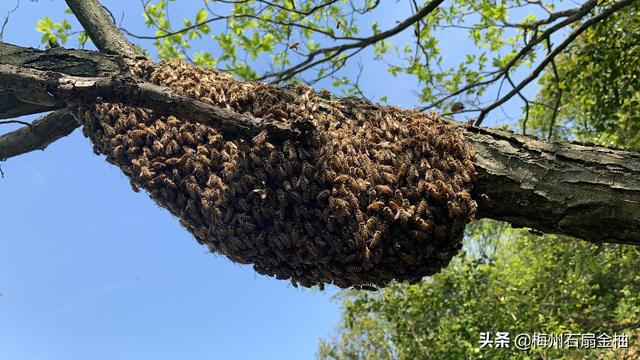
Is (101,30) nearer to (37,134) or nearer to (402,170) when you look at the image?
(37,134)

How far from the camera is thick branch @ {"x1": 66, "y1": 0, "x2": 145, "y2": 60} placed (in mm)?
3803

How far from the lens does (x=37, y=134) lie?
12.8 ft

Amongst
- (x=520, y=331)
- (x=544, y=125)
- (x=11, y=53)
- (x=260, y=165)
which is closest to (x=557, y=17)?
(x=520, y=331)

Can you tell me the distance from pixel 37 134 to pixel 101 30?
0.90 m

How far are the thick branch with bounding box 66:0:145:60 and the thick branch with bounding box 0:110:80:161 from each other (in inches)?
23.1

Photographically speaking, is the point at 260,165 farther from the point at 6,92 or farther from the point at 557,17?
the point at 557,17

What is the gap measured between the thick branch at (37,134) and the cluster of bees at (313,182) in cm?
73

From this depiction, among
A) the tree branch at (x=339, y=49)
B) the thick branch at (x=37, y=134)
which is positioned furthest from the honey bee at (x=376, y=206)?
the tree branch at (x=339, y=49)

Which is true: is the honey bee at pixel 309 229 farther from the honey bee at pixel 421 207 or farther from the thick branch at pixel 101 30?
the thick branch at pixel 101 30

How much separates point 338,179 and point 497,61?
6.62m

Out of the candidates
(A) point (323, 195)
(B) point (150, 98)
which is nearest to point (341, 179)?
(A) point (323, 195)

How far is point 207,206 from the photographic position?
292 centimetres

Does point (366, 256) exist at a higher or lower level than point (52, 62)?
lower

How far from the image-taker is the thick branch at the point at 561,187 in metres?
2.68
